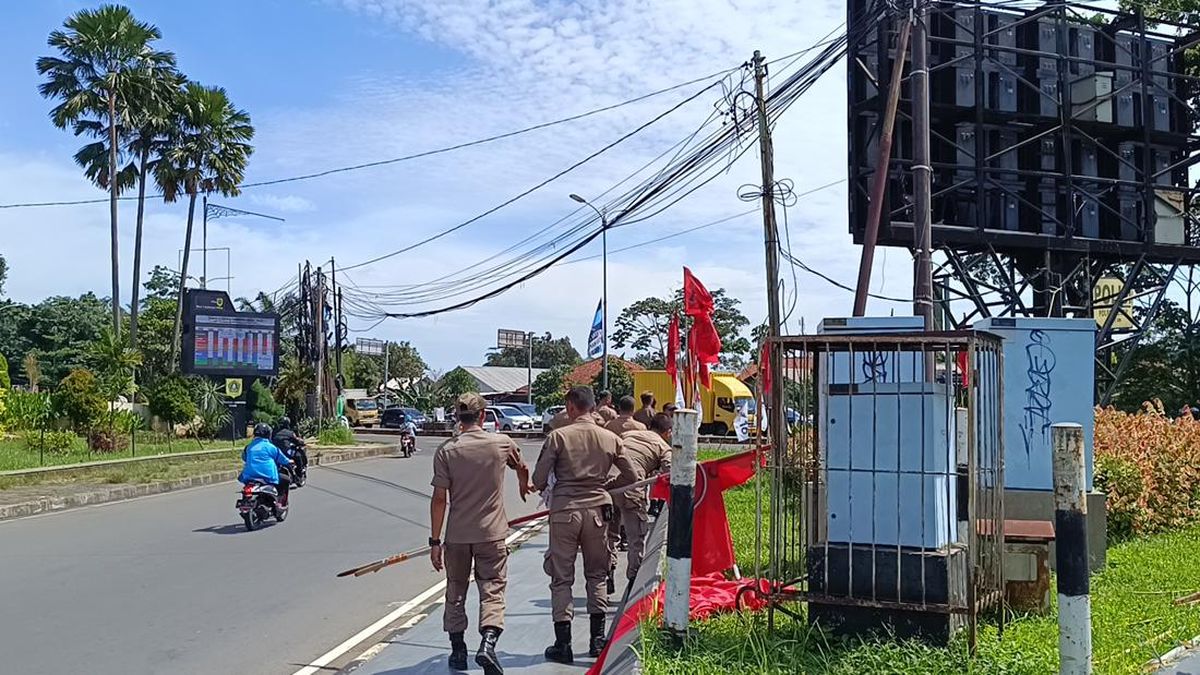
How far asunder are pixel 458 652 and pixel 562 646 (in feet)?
2.29

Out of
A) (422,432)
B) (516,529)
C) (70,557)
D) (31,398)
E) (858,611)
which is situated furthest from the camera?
(422,432)

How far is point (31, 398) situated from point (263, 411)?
7.25 metres

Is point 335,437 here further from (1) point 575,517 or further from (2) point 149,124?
(1) point 575,517

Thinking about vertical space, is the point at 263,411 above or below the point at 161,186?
below

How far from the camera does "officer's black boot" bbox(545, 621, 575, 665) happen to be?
6.90 metres

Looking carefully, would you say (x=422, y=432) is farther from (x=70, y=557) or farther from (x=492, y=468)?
(x=492, y=468)

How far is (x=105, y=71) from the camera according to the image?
35.6m

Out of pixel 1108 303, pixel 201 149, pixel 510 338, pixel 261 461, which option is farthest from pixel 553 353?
pixel 261 461

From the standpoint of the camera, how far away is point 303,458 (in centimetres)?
1822

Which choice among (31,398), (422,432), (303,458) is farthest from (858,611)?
(422,432)

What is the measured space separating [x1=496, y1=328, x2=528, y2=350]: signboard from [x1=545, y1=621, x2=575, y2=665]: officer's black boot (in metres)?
104

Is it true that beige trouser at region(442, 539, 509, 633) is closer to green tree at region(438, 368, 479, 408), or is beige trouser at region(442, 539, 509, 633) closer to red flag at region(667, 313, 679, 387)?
red flag at region(667, 313, 679, 387)

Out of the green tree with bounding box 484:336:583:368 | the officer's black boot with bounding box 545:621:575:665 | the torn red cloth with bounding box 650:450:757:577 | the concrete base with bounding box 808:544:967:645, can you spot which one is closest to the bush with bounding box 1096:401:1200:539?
the torn red cloth with bounding box 650:450:757:577

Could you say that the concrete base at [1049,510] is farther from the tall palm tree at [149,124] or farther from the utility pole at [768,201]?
the tall palm tree at [149,124]
